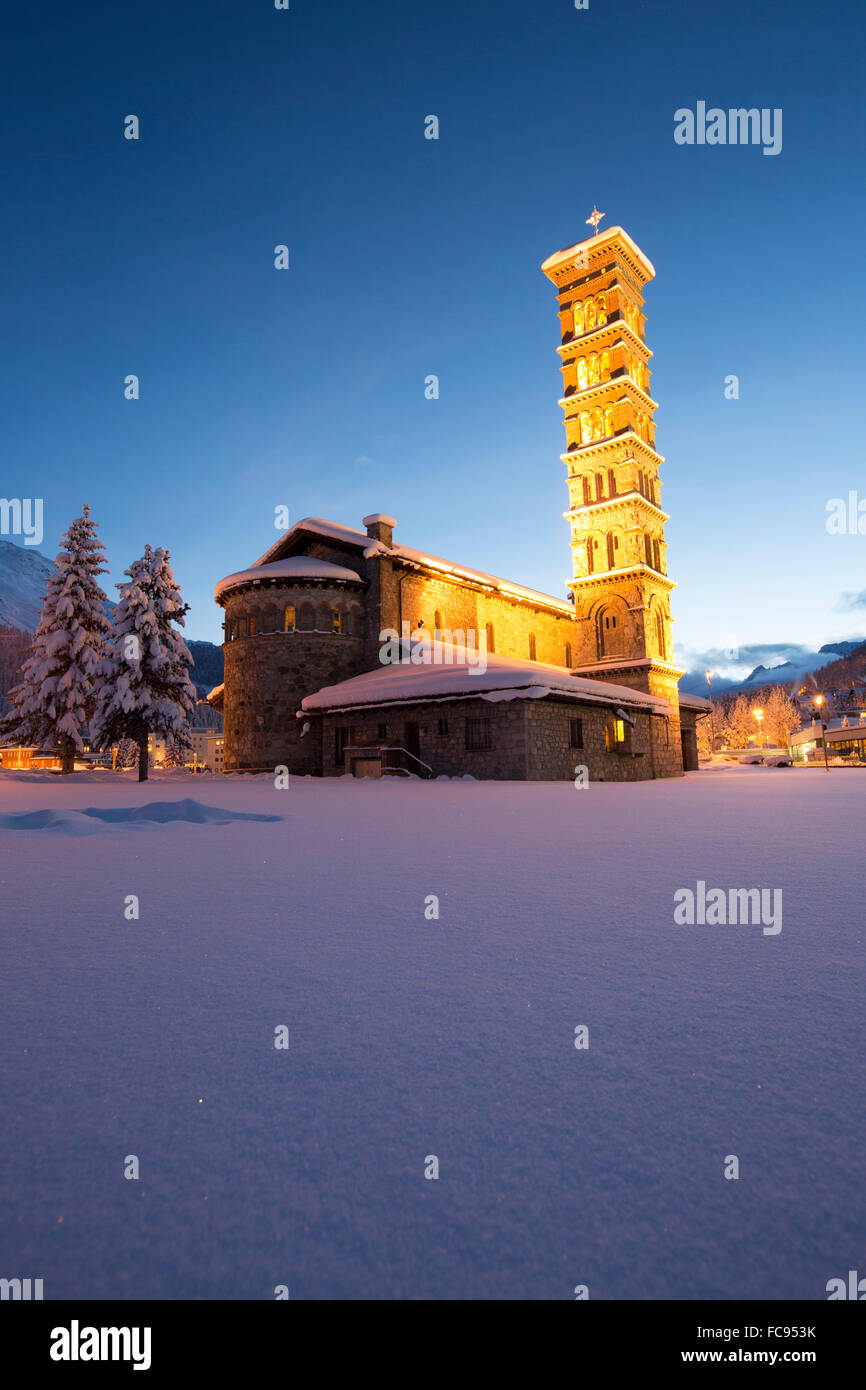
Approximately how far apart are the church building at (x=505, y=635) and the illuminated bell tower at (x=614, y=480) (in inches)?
3.8

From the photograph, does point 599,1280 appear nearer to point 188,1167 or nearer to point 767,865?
point 188,1167

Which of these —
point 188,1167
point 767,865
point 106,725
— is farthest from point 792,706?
point 188,1167

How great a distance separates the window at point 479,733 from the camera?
70.2 feet

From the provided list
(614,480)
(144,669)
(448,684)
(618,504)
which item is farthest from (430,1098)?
(614,480)

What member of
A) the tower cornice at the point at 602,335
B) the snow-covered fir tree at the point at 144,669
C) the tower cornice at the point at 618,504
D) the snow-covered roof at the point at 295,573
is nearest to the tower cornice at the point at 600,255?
the tower cornice at the point at 602,335

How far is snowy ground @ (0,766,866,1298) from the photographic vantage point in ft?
5.09

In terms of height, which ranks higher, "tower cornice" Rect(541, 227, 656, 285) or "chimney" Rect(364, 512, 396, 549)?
"tower cornice" Rect(541, 227, 656, 285)

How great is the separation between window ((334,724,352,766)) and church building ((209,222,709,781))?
6 centimetres

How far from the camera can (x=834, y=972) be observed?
10.4 feet

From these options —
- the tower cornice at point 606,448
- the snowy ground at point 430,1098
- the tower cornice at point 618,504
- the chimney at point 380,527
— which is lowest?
the snowy ground at point 430,1098

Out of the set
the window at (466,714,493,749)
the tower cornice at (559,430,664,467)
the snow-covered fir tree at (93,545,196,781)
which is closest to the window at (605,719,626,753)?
the window at (466,714,493,749)

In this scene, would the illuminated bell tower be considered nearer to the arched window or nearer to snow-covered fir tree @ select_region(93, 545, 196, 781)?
the arched window

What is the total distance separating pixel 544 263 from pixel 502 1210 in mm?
47998

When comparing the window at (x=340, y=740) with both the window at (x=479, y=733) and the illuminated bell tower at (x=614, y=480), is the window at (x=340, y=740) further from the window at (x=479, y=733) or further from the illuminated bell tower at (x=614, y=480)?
the illuminated bell tower at (x=614, y=480)
